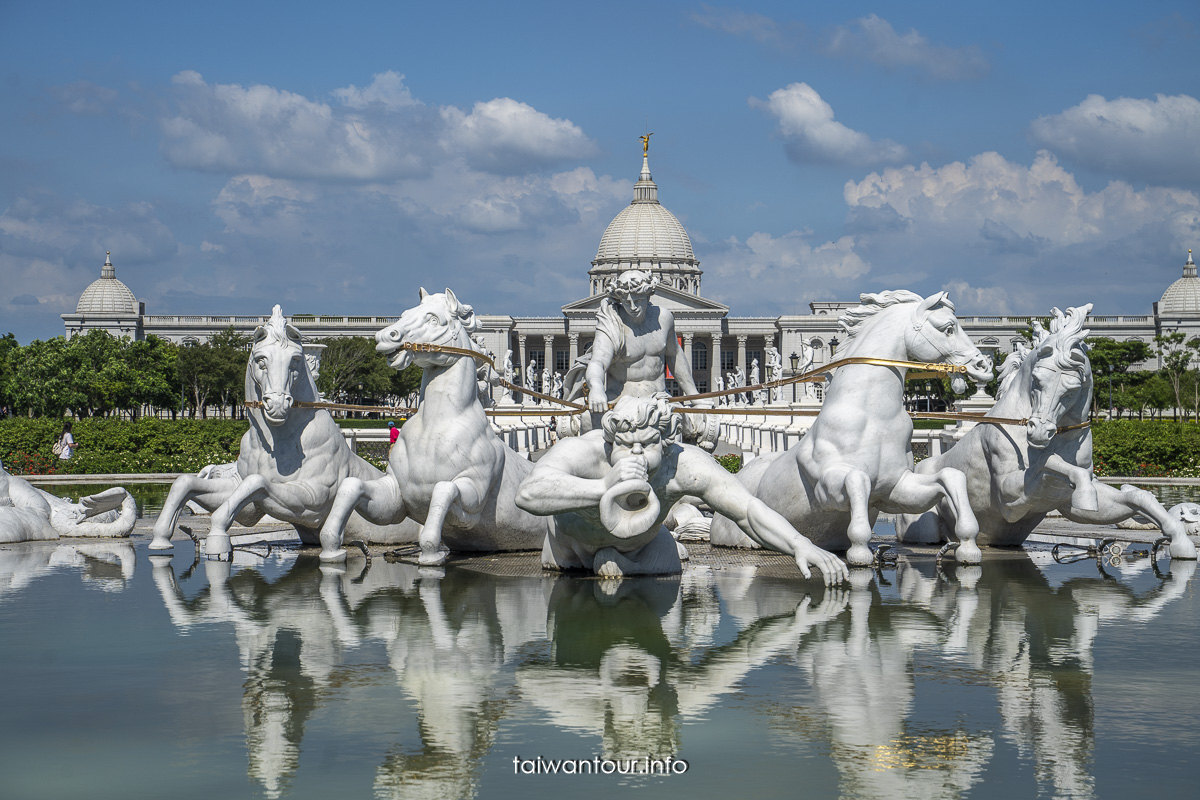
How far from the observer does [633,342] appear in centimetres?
1180

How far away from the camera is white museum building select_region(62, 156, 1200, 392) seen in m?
128

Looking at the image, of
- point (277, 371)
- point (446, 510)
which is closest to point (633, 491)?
point (446, 510)

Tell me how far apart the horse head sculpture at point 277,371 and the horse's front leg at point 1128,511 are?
6.66 metres

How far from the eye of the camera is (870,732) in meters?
5.69

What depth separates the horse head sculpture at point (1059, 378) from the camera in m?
10.4

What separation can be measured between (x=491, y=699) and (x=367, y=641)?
1575 millimetres

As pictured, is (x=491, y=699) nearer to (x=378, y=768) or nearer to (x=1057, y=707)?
(x=378, y=768)

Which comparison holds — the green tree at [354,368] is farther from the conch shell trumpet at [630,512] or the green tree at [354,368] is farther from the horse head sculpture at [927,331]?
the conch shell trumpet at [630,512]

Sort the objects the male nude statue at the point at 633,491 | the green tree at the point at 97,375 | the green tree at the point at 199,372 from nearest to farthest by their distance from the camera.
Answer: the male nude statue at the point at 633,491 → the green tree at the point at 97,375 → the green tree at the point at 199,372

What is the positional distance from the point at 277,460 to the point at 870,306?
17.4 ft

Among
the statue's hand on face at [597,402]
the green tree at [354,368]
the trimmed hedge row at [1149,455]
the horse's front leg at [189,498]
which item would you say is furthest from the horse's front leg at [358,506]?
the green tree at [354,368]

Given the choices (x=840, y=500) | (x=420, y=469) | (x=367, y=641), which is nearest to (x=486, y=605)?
(x=367, y=641)

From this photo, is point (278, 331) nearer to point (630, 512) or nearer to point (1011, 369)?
point (630, 512)

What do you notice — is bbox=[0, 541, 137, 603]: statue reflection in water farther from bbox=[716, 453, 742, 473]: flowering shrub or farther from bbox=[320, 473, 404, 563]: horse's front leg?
bbox=[716, 453, 742, 473]: flowering shrub
